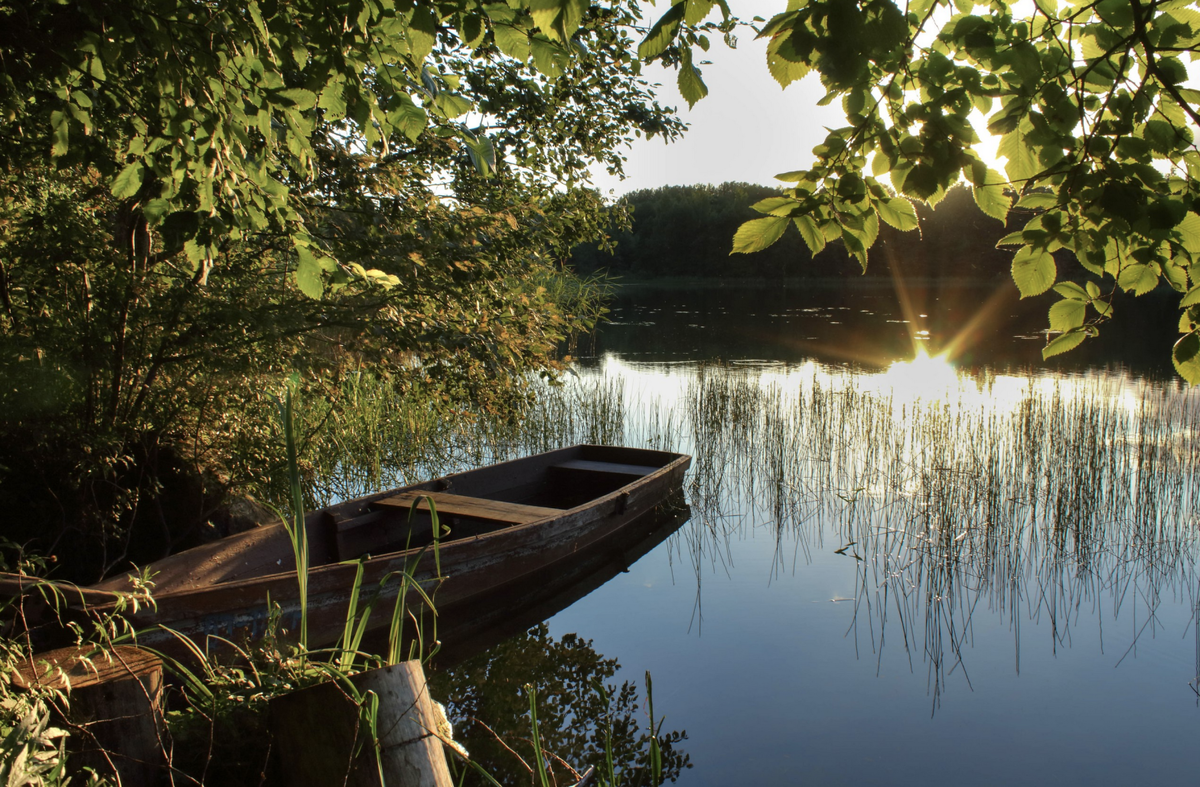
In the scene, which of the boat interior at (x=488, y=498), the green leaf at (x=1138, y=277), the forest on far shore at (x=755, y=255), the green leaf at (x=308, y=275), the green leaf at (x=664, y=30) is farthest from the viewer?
the forest on far shore at (x=755, y=255)

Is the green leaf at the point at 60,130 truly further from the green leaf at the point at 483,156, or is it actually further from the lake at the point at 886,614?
the lake at the point at 886,614

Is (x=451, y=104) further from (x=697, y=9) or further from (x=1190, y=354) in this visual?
(x=1190, y=354)

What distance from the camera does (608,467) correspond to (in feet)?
22.2

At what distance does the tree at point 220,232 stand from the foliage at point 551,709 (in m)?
1.54

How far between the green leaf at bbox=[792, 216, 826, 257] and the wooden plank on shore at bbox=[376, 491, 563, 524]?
11.3ft

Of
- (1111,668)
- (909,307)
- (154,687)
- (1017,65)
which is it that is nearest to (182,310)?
(154,687)

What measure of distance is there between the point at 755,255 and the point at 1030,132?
53190 millimetres

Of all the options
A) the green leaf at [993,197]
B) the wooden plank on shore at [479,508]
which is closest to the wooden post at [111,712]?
the green leaf at [993,197]

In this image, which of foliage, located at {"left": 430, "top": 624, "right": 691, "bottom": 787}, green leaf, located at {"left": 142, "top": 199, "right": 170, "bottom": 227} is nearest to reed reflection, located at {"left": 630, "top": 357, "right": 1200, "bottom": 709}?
foliage, located at {"left": 430, "top": 624, "right": 691, "bottom": 787}

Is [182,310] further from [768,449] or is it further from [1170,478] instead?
[1170,478]

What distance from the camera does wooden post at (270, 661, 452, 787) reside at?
1.69 m

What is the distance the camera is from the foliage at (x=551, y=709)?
315 centimetres

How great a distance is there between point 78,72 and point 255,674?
2258 millimetres

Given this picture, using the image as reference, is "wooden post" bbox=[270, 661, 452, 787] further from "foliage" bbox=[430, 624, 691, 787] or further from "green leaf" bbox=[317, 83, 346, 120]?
"green leaf" bbox=[317, 83, 346, 120]
